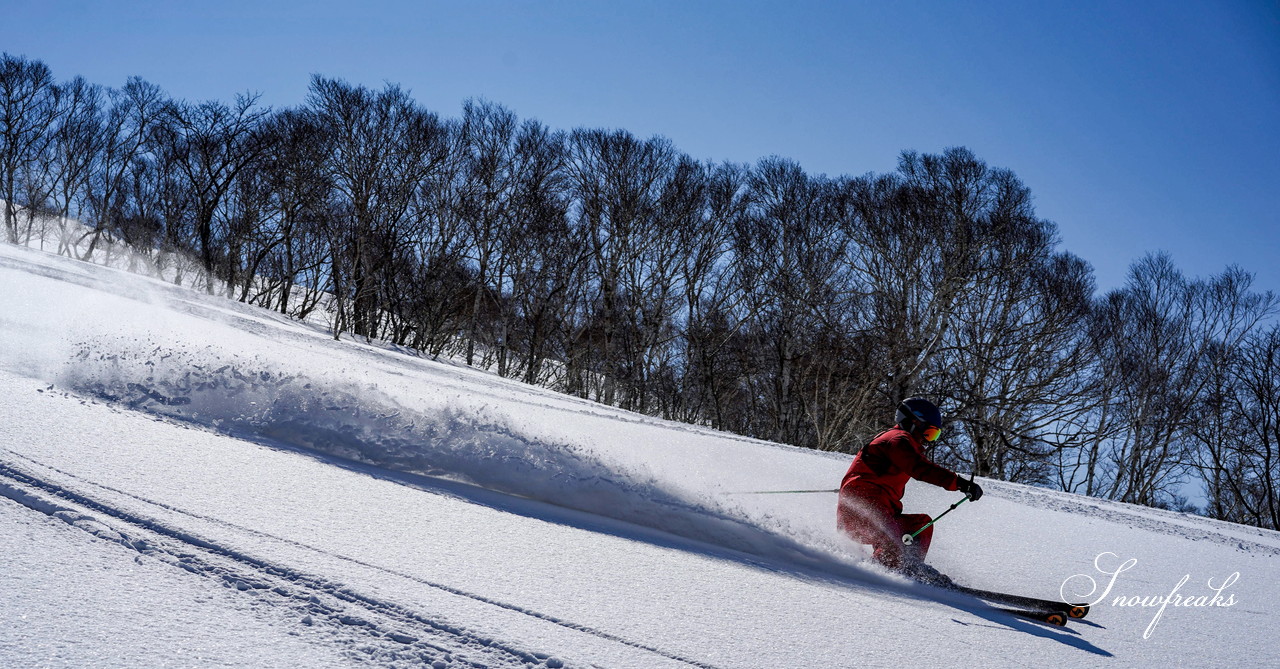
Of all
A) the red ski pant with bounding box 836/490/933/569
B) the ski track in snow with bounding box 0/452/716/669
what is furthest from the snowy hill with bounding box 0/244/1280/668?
the red ski pant with bounding box 836/490/933/569

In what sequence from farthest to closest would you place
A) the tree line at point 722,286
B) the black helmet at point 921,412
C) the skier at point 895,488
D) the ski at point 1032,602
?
1. the tree line at point 722,286
2. the black helmet at point 921,412
3. the skier at point 895,488
4. the ski at point 1032,602

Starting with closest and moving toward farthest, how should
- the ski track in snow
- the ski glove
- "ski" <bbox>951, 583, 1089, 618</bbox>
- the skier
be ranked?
1. the ski track in snow
2. "ski" <bbox>951, 583, 1089, 618</bbox>
3. the ski glove
4. the skier

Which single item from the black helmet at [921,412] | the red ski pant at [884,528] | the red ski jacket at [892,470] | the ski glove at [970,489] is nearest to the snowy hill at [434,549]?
the red ski pant at [884,528]

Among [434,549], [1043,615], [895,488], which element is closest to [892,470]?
[895,488]

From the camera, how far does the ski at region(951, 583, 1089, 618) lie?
4.09 meters

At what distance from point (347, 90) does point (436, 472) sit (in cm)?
2519

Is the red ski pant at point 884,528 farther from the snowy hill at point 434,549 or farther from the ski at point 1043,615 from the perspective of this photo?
the ski at point 1043,615

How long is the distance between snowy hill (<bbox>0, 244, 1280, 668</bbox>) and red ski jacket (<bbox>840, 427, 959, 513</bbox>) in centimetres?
45

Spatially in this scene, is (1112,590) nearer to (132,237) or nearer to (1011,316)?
(1011,316)

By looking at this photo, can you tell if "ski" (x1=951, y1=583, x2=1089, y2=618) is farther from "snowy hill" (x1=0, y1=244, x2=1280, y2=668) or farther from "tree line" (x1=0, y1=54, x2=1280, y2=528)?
"tree line" (x1=0, y1=54, x2=1280, y2=528)

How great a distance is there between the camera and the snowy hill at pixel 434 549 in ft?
7.80

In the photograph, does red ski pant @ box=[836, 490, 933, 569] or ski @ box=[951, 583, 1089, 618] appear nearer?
ski @ box=[951, 583, 1089, 618]

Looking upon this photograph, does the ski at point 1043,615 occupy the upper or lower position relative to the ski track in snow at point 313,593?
upper

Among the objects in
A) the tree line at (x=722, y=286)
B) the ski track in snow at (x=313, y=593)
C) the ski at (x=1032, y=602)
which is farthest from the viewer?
the tree line at (x=722, y=286)
